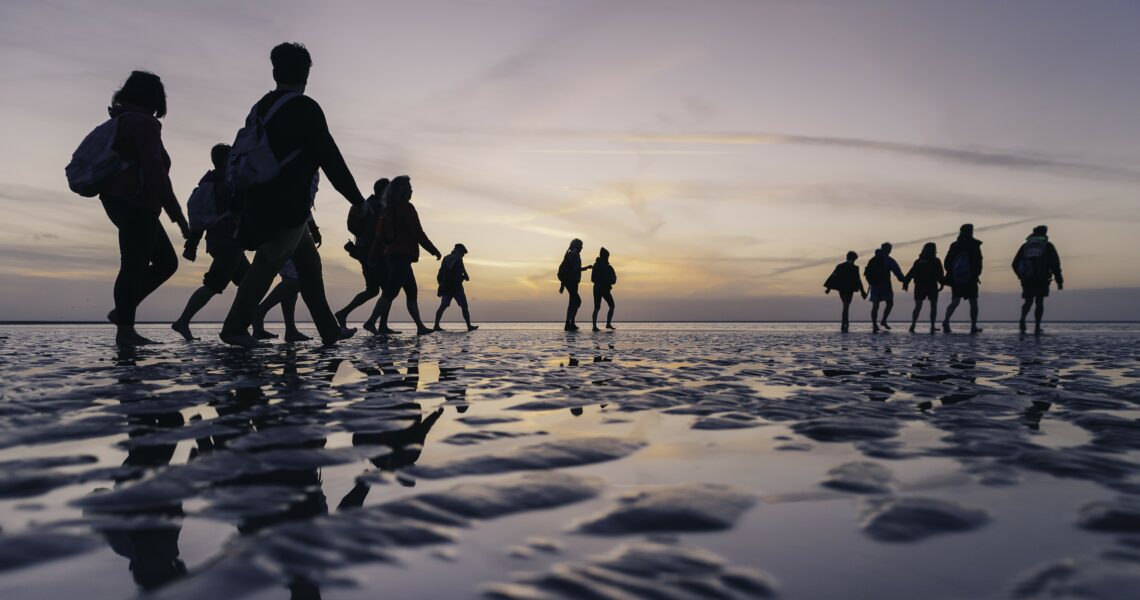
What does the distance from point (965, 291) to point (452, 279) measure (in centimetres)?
1288

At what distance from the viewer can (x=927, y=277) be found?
55.7 feet

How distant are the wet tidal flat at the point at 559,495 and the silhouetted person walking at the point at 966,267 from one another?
46.5 feet

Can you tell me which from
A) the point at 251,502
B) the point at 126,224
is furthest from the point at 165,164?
the point at 251,502

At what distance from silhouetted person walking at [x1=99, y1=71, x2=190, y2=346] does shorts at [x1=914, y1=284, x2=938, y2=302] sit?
56.9ft

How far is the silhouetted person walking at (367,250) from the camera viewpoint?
424 inches

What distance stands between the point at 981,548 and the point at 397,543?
1.10 meters

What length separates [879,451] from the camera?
6.66ft

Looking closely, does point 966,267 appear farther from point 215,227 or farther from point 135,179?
point 135,179

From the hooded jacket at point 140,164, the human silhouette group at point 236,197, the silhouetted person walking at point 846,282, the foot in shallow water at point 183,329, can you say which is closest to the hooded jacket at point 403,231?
the human silhouette group at point 236,197

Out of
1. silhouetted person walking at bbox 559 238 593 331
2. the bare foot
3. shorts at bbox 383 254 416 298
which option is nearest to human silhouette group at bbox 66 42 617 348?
the bare foot

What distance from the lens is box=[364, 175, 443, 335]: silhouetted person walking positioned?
9.96 metres

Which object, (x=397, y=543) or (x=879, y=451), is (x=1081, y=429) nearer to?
(x=879, y=451)

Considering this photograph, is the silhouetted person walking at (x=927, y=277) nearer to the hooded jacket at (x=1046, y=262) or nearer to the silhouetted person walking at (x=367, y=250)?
the hooded jacket at (x=1046, y=262)

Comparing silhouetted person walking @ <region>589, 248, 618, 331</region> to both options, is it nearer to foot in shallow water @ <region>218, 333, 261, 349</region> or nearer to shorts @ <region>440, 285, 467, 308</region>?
shorts @ <region>440, 285, 467, 308</region>
